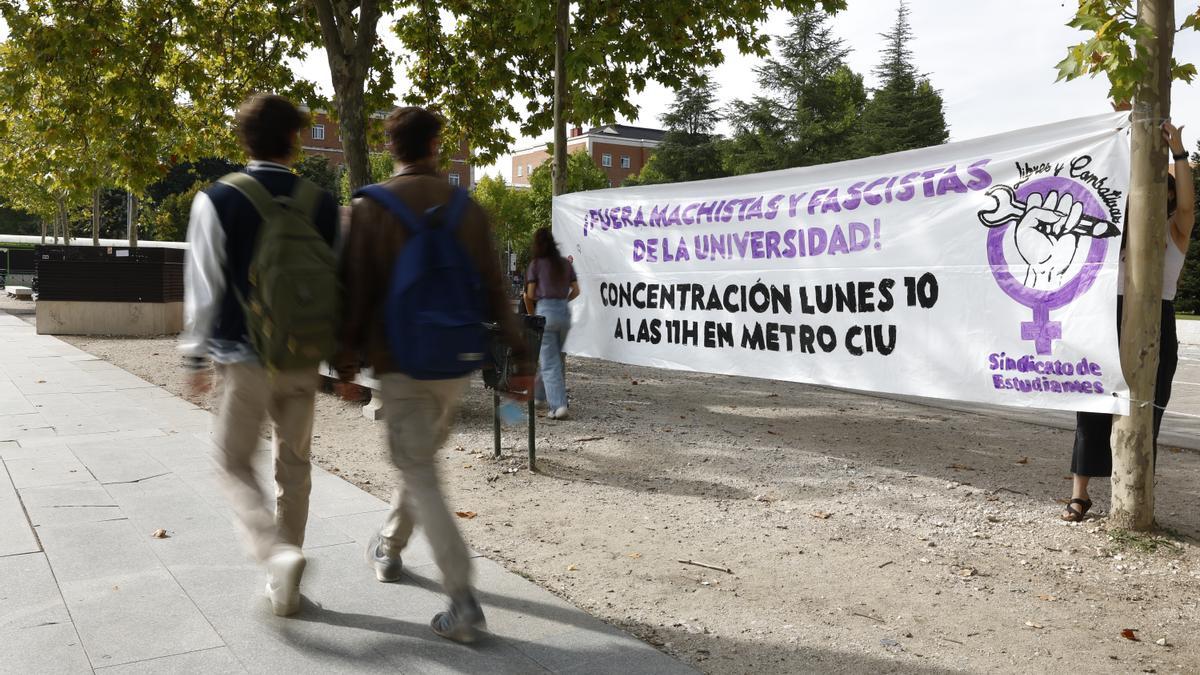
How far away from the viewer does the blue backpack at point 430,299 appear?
3.04m

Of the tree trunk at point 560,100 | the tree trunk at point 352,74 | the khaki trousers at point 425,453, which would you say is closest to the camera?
the khaki trousers at point 425,453

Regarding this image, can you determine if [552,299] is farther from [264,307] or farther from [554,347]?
[264,307]

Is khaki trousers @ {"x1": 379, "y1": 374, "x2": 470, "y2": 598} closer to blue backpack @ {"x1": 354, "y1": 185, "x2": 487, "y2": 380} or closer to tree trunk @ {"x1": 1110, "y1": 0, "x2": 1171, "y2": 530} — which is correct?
blue backpack @ {"x1": 354, "y1": 185, "x2": 487, "y2": 380}

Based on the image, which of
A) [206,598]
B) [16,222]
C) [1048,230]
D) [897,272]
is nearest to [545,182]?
[16,222]

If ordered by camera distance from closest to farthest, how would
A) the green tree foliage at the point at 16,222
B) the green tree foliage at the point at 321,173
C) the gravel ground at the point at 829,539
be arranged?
the gravel ground at the point at 829,539
the green tree foliage at the point at 321,173
the green tree foliage at the point at 16,222

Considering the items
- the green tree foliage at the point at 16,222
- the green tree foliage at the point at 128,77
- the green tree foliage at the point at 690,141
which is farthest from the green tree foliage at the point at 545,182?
the green tree foliage at the point at 128,77

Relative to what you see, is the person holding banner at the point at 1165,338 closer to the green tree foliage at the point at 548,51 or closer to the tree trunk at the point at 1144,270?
the tree trunk at the point at 1144,270

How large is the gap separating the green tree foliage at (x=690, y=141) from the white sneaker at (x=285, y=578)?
173 ft

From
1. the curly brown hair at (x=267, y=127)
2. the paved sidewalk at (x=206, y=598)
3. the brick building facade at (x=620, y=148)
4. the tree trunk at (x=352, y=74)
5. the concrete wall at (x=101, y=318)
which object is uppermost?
the brick building facade at (x=620, y=148)

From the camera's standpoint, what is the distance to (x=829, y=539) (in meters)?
4.84

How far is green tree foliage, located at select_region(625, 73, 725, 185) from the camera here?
5512 centimetres

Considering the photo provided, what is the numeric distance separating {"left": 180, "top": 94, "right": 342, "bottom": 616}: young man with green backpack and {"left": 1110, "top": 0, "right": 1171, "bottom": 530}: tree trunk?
3976mm

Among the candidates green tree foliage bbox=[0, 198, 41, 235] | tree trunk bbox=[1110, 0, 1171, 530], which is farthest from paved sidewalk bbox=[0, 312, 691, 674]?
green tree foliage bbox=[0, 198, 41, 235]

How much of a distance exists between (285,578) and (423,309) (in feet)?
3.96
